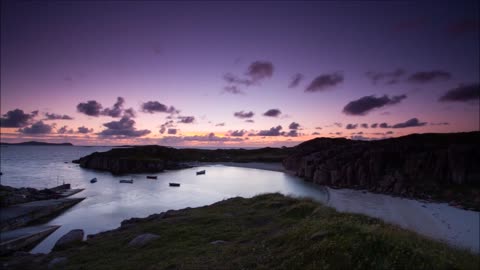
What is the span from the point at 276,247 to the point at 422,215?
41.4m

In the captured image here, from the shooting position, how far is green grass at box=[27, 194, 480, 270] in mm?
9695

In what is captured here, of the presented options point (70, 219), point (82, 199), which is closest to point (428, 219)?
point (70, 219)

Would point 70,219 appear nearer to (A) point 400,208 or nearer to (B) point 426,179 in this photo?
(A) point 400,208

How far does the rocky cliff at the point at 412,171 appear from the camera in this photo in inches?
2203

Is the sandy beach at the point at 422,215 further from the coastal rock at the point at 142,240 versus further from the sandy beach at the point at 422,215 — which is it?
the coastal rock at the point at 142,240

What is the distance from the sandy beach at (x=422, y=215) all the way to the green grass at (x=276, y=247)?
1281 cm

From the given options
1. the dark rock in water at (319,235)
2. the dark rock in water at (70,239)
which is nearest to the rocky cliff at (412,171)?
the dark rock in water at (319,235)

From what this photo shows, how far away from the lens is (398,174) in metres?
65.1

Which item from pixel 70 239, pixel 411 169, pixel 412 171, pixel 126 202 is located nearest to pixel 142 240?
pixel 70 239

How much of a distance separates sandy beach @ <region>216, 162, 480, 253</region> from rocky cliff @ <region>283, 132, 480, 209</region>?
5081 mm

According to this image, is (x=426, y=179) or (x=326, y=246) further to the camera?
(x=426, y=179)

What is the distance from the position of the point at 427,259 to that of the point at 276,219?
1560cm

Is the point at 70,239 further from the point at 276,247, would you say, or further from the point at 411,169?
the point at 411,169

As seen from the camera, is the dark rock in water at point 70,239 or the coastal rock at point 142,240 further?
the dark rock in water at point 70,239
